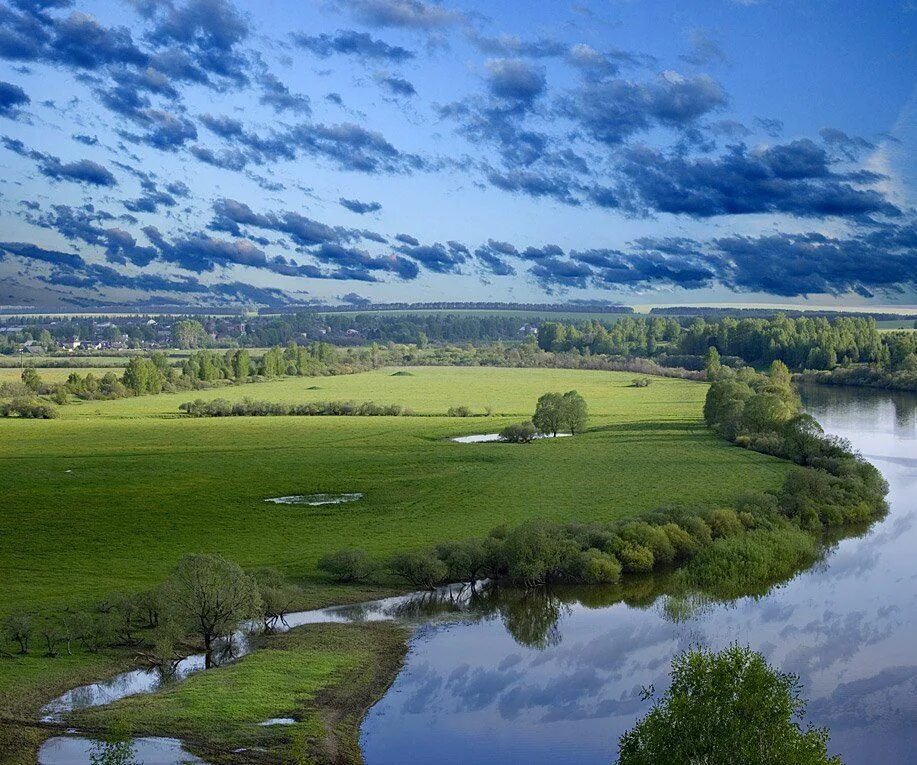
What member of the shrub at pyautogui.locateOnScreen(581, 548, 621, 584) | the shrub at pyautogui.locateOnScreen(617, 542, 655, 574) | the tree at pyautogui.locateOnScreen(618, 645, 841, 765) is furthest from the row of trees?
the tree at pyautogui.locateOnScreen(618, 645, 841, 765)

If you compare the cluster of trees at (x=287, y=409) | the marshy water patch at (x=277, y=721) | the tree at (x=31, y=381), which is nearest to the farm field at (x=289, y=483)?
the cluster of trees at (x=287, y=409)

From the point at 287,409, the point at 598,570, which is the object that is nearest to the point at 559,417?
the point at 287,409

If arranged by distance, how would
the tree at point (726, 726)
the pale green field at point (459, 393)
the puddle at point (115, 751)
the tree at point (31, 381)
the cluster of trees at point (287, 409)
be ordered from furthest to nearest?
the tree at point (31, 381)
the pale green field at point (459, 393)
the cluster of trees at point (287, 409)
the puddle at point (115, 751)
the tree at point (726, 726)

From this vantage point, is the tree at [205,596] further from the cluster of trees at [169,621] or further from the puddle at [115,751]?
the puddle at [115,751]

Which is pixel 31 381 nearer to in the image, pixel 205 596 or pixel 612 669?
pixel 205 596

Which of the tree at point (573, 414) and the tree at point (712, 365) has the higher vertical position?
the tree at point (712, 365)

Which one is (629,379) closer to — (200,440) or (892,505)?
(200,440)
